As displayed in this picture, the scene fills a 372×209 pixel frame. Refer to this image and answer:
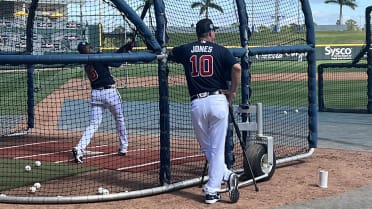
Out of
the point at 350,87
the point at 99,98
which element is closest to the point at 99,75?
the point at 99,98

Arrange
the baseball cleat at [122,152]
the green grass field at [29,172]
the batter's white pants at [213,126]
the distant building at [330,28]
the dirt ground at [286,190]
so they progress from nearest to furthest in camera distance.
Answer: the batter's white pants at [213,126], the dirt ground at [286,190], the green grass field at [29,172], the baseball cleat at [122,152], the distant building at [330,28]

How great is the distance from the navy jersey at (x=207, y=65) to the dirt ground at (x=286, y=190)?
139cm

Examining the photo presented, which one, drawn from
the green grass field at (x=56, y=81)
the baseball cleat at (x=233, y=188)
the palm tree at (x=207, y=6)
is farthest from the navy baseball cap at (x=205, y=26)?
the green grass field at (x=56, y=81)

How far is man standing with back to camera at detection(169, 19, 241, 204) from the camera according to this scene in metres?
7.23

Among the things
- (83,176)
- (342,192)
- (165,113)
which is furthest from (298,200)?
(83,176)

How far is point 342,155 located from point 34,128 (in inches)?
299

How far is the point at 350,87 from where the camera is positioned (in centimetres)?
2747

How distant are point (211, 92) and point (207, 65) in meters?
0.33

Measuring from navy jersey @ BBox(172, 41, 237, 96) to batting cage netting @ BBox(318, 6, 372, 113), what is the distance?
38.2ft

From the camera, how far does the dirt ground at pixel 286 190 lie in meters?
7.34

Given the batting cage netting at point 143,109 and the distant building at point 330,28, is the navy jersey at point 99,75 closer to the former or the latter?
the batting cage netting at point 143,109

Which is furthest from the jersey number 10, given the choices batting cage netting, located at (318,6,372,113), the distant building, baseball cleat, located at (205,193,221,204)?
the distant building

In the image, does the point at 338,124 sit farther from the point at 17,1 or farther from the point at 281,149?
the point at 17,1

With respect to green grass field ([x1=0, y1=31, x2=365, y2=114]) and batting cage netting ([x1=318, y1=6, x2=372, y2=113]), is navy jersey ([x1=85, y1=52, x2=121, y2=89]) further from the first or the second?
batting cage netting ([x1=318, y1=6, x2=372, y2=113])
